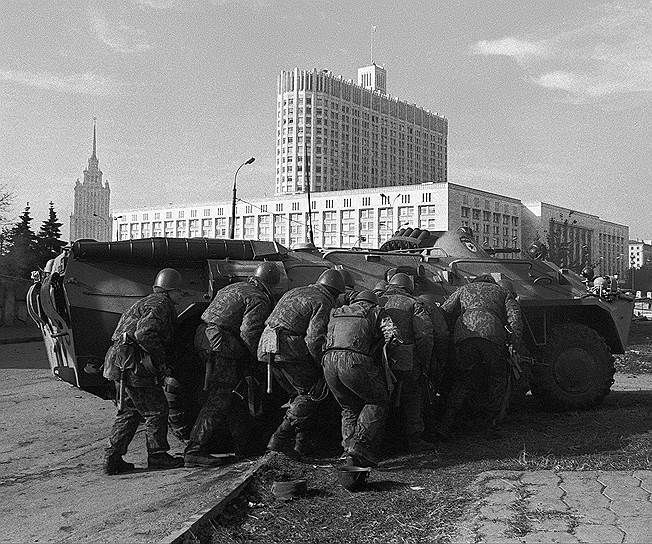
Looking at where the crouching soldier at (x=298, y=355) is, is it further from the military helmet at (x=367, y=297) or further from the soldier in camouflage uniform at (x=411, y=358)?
the soldier in camouflage uniform at (x=411, y=358)

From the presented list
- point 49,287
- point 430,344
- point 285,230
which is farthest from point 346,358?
point 285,230

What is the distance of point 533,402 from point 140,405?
16.9 ft

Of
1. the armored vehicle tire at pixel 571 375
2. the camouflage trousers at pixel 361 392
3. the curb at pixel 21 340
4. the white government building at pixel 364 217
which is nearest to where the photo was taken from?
the camouflage trousers at pixel 361 392

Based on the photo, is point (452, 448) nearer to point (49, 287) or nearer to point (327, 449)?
point (327, 449)

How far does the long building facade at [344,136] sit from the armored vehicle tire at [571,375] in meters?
71.1

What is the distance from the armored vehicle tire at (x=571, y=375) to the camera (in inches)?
356

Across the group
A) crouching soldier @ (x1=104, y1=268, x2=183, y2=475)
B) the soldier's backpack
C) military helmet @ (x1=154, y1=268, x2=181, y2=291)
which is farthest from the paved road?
military helmet @ (x1=154, y1=268, x2=181, y2=291)

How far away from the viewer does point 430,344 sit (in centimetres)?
709

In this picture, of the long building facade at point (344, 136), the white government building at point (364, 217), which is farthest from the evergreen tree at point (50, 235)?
the long building facade at point (344, 136)

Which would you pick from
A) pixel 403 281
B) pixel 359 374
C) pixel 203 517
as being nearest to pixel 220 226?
pixel 403 281

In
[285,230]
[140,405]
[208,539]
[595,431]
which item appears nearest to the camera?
[208,539]

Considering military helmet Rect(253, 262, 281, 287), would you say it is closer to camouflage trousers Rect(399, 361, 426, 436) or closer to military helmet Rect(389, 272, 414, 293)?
military helmet Rect(389, 272, 414, 293)

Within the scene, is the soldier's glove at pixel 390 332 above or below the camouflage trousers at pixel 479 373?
above

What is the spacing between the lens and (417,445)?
6.88 meters
